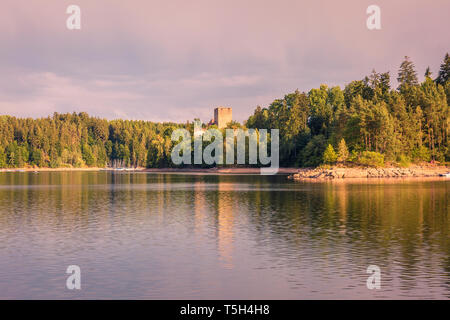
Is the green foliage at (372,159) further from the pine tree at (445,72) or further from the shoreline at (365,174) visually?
the pine tree at (445,72)

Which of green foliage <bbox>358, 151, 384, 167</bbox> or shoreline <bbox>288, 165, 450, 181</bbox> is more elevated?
green foliage <bbox>358, 151, 384, 167</bbox>

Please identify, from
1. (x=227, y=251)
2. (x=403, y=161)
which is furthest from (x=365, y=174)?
(x=227, y=251)

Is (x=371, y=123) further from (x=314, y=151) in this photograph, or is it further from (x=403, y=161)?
(x=314, y=151)

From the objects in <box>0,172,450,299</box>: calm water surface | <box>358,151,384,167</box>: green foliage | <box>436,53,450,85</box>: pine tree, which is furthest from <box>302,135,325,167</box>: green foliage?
<box>0,172,450,299</box>: calm water surface

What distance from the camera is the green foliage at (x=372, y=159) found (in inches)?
4658

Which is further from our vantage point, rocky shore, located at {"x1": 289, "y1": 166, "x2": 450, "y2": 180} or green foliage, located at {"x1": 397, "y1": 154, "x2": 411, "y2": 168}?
green foliage, located at {"x1": 397, "y1": 154, "x2": 411, "y2": 168}

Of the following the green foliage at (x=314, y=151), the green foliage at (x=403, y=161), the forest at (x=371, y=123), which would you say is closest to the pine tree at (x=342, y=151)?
the forest at (x=371, y=123)

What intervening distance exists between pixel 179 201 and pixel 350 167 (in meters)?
74.4

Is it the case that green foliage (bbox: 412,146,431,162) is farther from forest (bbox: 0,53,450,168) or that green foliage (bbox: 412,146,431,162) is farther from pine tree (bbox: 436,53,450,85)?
pine tree (bbox: 436,53,450,85)

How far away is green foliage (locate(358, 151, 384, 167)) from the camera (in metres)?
118

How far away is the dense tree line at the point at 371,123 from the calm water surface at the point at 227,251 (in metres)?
79.4

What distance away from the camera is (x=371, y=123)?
125m

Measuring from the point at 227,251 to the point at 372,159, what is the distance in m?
98.8
